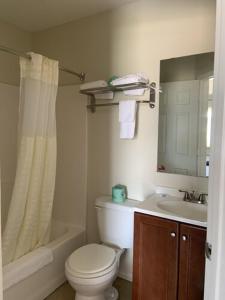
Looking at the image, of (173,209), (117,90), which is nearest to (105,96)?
(117,90)

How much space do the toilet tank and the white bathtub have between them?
1.11 feet

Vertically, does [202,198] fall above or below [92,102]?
below

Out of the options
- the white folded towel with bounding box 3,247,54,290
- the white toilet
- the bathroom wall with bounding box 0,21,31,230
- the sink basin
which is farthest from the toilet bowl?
the bathroom wall with bounding box 0,21,31,230

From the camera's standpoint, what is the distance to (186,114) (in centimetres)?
190

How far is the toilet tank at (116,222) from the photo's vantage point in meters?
1.95

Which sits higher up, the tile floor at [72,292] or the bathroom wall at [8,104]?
the bathroom wall at [8,104]

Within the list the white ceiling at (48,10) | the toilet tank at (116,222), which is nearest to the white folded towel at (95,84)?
the white ceiling at (48,10)

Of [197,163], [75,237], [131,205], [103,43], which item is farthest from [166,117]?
[75,237]

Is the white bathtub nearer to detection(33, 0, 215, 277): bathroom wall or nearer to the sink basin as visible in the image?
detection(33, 0, 215, 277): bathroom wall

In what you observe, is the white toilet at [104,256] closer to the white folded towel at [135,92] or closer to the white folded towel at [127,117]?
the white folded towel at [127,117]

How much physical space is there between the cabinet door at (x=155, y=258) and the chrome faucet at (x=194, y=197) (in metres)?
0.37

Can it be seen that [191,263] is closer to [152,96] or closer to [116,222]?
[116,222]

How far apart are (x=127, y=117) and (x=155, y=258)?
1102mm

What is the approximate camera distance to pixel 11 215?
180 centimetres
